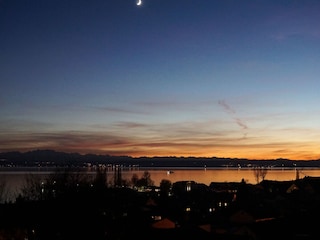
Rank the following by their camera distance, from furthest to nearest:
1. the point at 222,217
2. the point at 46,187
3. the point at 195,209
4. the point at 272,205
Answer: the point at 195,209, the point at 272,205, the point at 222,217, the point at 46,187

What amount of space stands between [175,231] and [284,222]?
233 inches

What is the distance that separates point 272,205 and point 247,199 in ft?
7.77

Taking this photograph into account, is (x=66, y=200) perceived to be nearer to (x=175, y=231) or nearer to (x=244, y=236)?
(x=175, y=231)

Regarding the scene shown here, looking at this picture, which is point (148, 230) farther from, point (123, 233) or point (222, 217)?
point (222, 217)

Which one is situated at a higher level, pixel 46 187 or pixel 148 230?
pixel 46 187

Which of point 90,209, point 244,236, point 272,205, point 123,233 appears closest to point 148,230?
point 123,233

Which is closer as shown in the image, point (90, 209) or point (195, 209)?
point (90, 209)

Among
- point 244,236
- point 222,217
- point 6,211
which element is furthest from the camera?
point 222,217

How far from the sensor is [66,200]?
2047 cm

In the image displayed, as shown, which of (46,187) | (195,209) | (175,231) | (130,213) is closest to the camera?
A: (175,231)

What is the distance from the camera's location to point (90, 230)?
1925 centimetres

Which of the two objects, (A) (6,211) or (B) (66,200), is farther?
(A) (6,211)

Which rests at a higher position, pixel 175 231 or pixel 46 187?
pixel 46 187

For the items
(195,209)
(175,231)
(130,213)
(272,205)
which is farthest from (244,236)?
(195,209)
